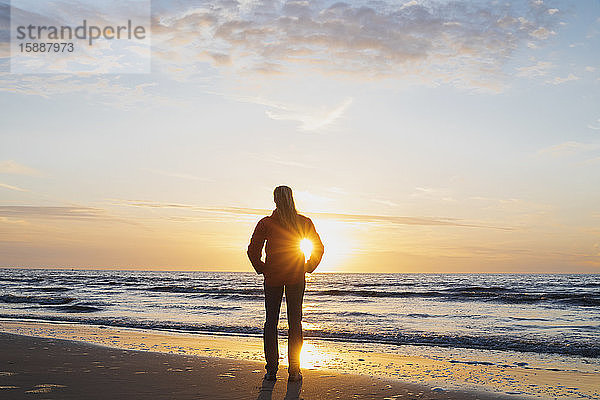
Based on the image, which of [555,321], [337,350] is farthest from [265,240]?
[555,321]

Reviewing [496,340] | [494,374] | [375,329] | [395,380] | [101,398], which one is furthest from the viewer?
[375,329]

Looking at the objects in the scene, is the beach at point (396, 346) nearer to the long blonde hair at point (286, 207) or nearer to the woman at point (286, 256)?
the woman at point (286, 256)

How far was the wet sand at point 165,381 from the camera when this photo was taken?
15.5ft

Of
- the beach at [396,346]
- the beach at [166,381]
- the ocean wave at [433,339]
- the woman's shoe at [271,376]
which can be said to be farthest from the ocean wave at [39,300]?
the woman's shoe at [271,376]

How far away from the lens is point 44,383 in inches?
197

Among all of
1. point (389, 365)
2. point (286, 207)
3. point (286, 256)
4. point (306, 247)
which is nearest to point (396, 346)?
point (389, 365)

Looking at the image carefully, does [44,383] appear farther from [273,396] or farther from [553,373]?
[553,373]

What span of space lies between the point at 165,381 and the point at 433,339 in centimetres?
685

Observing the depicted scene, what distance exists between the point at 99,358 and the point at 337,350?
150 inches

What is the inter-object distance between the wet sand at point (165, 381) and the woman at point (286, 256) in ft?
1.69

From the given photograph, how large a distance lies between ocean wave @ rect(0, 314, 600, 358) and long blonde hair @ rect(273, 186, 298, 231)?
5910 mm

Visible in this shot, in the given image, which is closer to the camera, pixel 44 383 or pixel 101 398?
pixel 101 398

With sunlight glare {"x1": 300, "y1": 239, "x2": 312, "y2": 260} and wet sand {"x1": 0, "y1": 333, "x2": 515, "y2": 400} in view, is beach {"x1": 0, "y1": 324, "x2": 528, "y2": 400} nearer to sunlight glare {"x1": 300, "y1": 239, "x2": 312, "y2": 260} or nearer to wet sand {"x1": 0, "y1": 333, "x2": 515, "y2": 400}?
wet sand {"x1": 0, "y1": 333, "x2": 515, "y2": 400}

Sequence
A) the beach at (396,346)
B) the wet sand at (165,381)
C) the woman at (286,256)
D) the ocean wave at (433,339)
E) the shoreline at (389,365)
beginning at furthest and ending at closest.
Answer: the ocean wave at (433,339) → the beach at (396,346) → the shoreline at (389,365) → the woman at (286,256) → the wet sand at (165,381)
